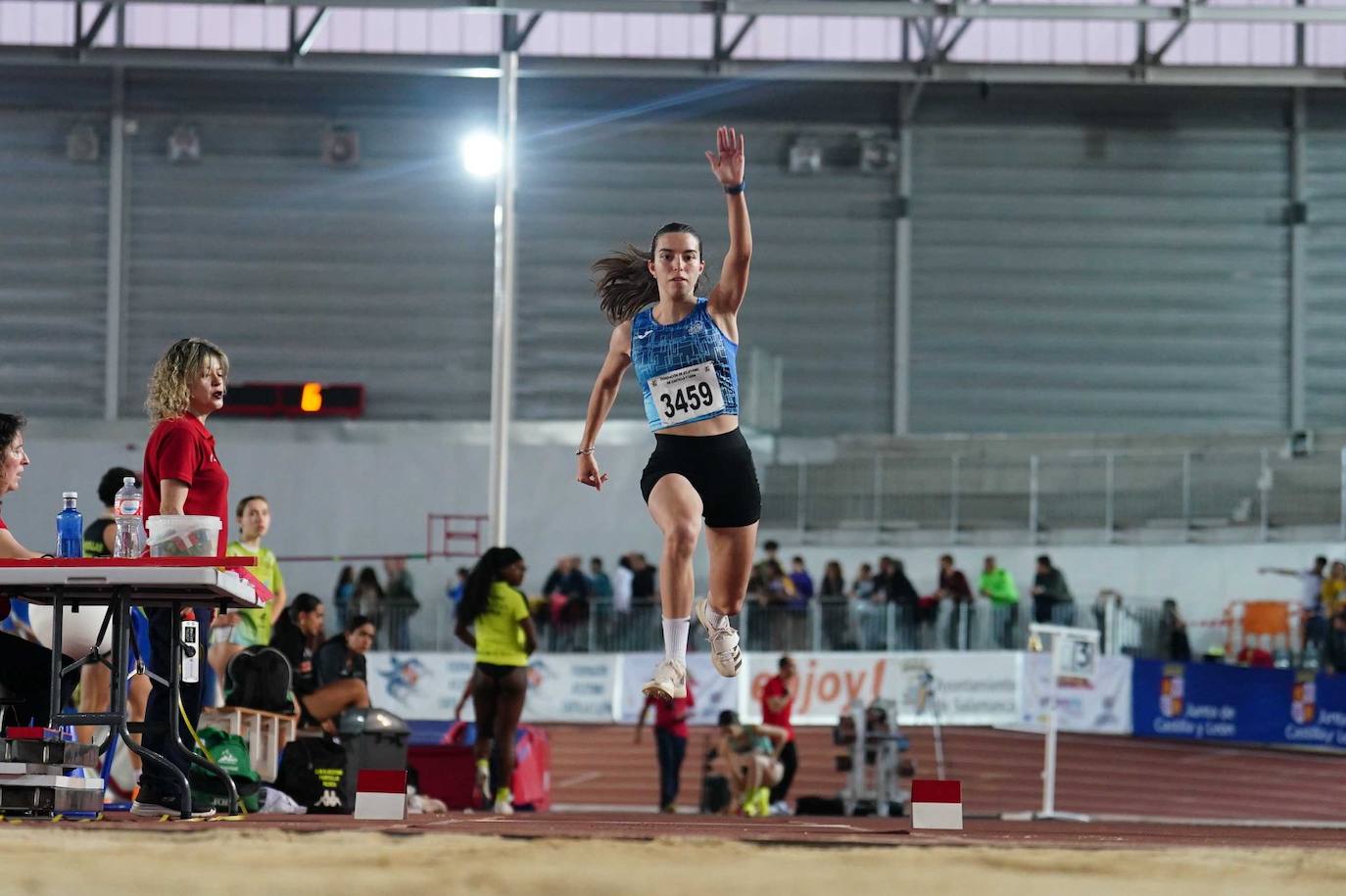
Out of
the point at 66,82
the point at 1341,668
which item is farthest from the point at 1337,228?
the point at 66,82

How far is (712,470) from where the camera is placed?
21.9 feet

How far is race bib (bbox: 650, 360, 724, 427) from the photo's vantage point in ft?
21.7

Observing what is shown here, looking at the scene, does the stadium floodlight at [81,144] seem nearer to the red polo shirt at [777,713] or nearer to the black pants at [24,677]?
the red polo shirt at [777,713]

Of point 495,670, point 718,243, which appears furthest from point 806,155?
point 495,670

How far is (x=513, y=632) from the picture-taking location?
10.9 metres

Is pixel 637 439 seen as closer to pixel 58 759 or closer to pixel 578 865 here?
pixel 58 759

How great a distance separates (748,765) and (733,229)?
8536 millimetres

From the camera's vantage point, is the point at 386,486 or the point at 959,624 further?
the point at 386,486

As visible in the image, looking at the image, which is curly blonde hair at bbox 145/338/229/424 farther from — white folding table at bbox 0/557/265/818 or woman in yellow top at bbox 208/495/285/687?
woman in yellow top at bbox 208/495/285/687

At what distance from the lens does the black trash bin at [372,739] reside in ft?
32.3

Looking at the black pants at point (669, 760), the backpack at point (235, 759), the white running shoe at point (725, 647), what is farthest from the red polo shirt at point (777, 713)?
the white running shoe at point (725, 647)

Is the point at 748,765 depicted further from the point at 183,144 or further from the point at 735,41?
the point at 183,144

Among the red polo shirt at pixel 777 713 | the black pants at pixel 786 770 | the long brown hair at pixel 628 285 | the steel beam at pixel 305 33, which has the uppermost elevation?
the steel beam at pixel 305 33

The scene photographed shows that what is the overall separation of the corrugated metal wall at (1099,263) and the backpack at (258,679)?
19.8 metres
